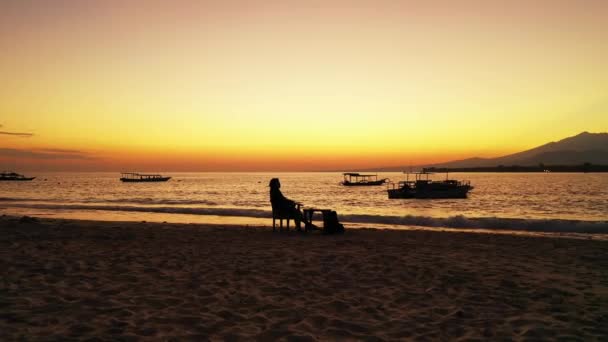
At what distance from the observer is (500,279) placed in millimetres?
Answer: 7762

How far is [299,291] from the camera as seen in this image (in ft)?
22.4

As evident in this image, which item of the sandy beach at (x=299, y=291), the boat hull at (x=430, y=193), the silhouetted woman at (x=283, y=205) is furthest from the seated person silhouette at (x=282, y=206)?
the boat hull at (x=430, y=193)

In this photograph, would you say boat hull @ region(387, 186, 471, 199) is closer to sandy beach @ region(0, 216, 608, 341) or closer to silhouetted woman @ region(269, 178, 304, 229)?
silhouetted woman @ region(269, 178, 304, 229)

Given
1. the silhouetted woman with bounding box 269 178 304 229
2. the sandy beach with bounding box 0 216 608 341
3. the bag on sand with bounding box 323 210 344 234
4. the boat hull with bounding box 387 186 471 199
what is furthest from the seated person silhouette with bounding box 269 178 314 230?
the boat hull with bounding box 387 186 471 199

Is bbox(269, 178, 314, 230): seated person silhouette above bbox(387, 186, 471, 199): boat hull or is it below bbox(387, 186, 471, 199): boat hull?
above

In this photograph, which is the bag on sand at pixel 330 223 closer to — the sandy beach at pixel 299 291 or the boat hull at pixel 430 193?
the sandy beach at pixel 299 291

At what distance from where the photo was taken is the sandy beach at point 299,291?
499cm

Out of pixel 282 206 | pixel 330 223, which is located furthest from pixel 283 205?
pixel 330 223

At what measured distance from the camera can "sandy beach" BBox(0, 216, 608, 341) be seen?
16.4 ft

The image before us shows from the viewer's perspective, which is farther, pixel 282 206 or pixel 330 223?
pixel 330 223

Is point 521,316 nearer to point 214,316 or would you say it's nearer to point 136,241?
point 214,316

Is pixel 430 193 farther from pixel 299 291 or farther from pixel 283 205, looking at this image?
pixel 299 291

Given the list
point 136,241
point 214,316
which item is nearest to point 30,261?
point 136,241

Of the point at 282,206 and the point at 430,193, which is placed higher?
the point at 282,206
